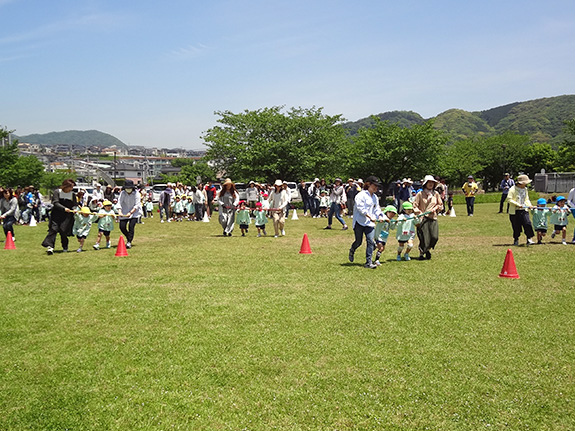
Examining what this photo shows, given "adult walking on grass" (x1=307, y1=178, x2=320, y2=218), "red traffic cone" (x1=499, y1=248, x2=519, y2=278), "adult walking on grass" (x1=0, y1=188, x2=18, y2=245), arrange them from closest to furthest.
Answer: "red traffic cone" (x1=499, y1=248, x2=519, y2=278) → "adult walking on grass" (x1=0, y1=188, x2=18, y2=245) → "adult walking on grass" (x1=307, y1=178, x2=320, y2=218)

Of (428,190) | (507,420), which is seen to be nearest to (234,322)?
(507,420)

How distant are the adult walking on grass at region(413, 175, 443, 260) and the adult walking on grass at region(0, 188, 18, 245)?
11.5m

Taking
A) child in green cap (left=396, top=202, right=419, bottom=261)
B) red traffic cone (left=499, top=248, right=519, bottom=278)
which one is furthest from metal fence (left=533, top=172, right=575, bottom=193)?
red traffic cone (left=499, top=248, right=519, bottom=278)

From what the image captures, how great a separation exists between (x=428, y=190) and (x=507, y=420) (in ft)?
26.1

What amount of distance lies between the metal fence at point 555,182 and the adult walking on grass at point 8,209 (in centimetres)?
4077

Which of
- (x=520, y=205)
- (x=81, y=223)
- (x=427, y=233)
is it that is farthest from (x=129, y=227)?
(x=520, y=205)

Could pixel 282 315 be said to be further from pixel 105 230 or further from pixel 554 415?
pixel 105 230

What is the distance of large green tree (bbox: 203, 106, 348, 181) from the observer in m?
44.8

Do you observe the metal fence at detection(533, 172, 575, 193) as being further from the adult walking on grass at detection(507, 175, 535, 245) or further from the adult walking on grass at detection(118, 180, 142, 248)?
the adult walking on grass at detection(118, 180, 142, 248)

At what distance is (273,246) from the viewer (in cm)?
1463

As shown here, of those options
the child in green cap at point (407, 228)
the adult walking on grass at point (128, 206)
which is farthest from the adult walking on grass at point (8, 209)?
the child in green cap at point (407, 228)

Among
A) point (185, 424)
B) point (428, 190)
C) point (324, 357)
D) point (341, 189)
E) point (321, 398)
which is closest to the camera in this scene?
point (185, 424)

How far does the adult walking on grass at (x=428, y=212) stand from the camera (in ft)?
37.4

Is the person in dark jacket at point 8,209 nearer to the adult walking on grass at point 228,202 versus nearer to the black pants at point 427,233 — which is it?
the adult walking on grass at point 228,202
